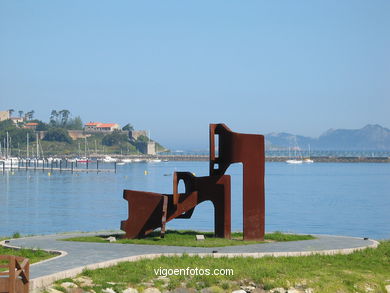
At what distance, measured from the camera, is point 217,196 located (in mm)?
23625

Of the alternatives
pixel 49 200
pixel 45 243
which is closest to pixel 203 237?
pixel 45 243

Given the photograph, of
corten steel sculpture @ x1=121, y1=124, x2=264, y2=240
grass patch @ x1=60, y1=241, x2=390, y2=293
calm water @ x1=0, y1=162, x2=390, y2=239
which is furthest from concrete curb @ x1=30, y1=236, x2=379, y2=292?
calm water @ x1=0, y1=162, x2=390, y2=239

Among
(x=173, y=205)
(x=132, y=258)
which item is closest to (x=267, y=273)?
(x=132, y=258)

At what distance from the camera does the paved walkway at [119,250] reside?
55.2 feet

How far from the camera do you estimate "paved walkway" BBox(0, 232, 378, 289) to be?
16.8m

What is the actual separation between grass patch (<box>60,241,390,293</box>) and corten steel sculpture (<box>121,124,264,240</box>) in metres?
4.40

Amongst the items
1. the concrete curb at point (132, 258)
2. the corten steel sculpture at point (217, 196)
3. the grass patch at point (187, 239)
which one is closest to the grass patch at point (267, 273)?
the concrete curb at point (132, 258)

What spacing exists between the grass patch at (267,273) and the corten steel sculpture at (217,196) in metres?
4.40

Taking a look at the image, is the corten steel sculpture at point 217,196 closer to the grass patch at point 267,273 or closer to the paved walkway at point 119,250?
the paved walkway at point 119,250

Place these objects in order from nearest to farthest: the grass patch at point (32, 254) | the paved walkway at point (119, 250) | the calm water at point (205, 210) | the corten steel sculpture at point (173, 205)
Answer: the paved walkway at point (119, 250) → the grass patch at point (32, 254) → the corten steel sculpture at point (173, 205) → the calm water at point (205, 210)

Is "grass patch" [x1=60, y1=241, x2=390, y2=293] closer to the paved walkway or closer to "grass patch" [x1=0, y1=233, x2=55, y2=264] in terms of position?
the paved walkway

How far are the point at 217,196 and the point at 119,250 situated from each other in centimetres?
441

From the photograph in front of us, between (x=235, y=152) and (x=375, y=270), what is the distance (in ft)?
22.2

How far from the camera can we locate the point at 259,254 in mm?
19250
